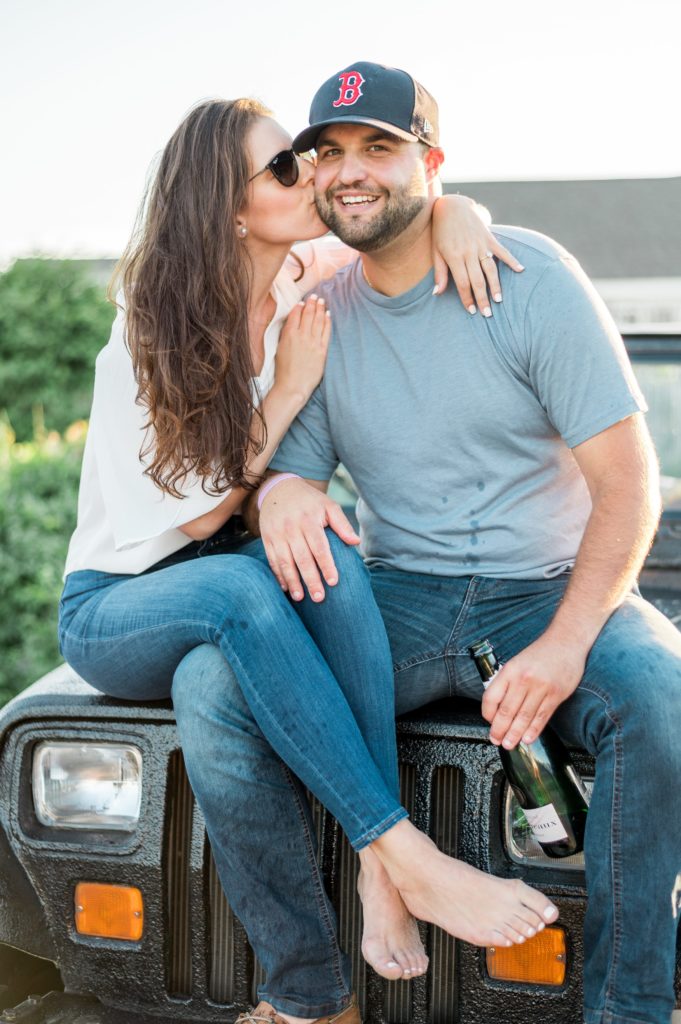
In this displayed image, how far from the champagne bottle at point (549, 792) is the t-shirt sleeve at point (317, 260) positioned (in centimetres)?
141

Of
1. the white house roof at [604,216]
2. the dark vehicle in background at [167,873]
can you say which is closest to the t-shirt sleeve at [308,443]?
the dark vehicle in background at [167,873]

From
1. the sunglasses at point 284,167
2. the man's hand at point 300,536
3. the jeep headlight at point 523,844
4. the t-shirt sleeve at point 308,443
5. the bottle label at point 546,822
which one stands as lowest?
the jeep headlight at point 523,844

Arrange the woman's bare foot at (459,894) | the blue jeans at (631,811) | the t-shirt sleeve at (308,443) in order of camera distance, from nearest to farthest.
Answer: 1. the blue jeans at (631,811)
2. the woman's bare foot at (459,894)
3. the t-shirt sleeve at (308,443)

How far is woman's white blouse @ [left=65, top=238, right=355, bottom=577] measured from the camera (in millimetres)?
2545

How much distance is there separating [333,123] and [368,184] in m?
0.16

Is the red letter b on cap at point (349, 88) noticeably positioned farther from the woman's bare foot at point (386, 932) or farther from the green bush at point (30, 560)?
the green bush at point (30, 560)

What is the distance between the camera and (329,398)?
2.77 meters

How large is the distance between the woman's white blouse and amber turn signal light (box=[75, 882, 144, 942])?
2.34 feet

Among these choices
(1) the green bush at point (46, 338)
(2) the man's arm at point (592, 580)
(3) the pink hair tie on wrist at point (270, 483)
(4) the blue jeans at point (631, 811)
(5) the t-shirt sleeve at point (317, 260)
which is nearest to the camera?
(4) the blue jeans at point (631, 811)

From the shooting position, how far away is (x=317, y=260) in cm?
313

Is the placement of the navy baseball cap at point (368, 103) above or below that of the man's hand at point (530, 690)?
above

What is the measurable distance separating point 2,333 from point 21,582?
13.2m

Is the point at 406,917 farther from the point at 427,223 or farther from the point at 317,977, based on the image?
the point at 427,223

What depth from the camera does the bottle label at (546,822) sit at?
6.97ft
